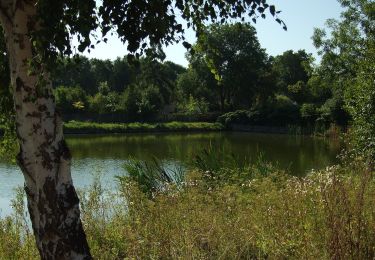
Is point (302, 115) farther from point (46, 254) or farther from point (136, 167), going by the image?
point (46, 254)

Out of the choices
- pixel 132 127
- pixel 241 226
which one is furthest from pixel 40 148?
pixel 132 127

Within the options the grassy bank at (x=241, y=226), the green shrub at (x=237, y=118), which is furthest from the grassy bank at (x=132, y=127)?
the grassy bank at (x=241, y=226)

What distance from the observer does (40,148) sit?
3.12 meters

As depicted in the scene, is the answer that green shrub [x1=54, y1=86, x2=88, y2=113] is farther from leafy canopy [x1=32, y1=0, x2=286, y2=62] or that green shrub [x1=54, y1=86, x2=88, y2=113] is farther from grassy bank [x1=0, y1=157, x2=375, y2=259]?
leafy canopy [x1=32, y1=0, x2=286, y2=62]

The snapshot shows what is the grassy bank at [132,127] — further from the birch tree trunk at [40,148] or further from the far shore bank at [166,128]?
the birch tree trunk at [40,148]

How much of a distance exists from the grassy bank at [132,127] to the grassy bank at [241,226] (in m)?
37.7

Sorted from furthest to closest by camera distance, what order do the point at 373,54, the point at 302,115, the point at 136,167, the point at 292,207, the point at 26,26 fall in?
the point at 302,115 → the point at 373,54 → the point at 136,167 → the point at 292,207 → the point at 26,26

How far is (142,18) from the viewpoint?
325 cm

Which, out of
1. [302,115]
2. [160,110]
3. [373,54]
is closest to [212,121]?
[160,110]

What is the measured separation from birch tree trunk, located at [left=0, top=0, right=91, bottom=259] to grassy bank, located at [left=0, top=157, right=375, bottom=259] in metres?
0.88

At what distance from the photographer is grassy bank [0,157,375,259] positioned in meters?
3.47

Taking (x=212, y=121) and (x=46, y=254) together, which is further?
(x=212, y=121)

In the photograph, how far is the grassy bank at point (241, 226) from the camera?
347 centimetres

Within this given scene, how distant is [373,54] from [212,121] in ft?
151
